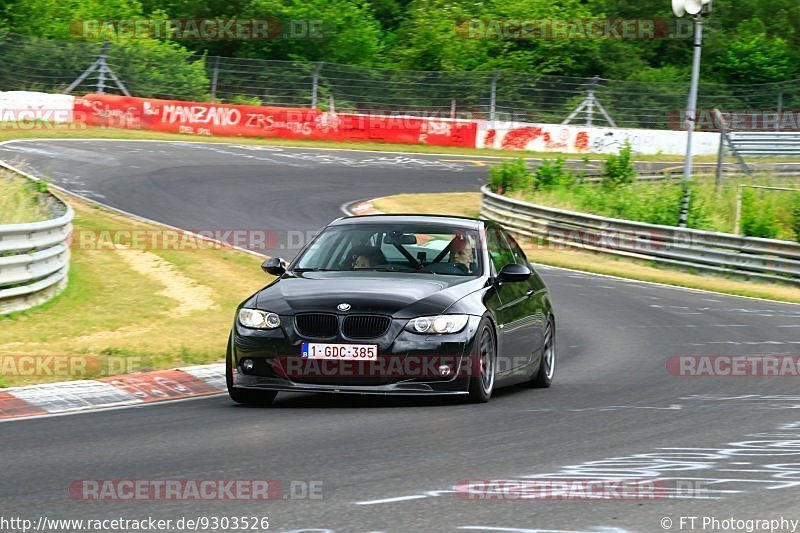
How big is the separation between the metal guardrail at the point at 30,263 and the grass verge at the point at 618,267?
39.5 ft

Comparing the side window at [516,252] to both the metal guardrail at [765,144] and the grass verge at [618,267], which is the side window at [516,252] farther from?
the metal guardrail at [765,144]

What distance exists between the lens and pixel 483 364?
10398 mm

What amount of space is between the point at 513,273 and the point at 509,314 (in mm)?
346

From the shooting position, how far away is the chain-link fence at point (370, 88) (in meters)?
43.1

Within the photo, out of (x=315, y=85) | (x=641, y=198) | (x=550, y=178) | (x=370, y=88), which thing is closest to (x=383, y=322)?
(x=641, y=198)

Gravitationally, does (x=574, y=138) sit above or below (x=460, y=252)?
below

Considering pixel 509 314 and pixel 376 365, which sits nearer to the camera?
pixel 376 365

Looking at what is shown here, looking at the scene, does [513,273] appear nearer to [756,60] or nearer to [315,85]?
[315,85]

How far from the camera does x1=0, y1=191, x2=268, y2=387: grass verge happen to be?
42.3 feet

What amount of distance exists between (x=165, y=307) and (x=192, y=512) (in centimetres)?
1082

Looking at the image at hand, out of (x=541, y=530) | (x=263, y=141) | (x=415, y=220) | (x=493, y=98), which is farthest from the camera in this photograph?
(x=493, y=98)

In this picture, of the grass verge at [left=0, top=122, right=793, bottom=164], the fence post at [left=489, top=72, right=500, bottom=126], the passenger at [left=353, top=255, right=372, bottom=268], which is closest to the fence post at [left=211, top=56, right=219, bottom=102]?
the grass verge at [left=0, top=122, right=793, bottom=164]

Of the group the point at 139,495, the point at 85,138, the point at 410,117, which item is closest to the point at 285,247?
the point at 85,138

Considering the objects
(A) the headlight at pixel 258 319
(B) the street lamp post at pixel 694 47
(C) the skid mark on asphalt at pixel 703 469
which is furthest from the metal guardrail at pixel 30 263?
(B) the street lamp post at pixel 694 47
